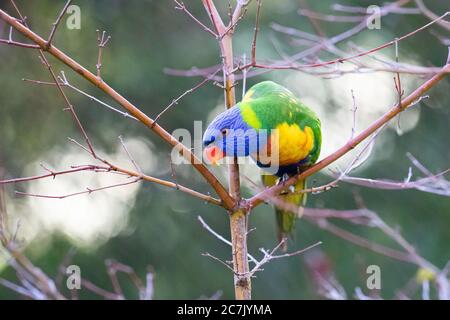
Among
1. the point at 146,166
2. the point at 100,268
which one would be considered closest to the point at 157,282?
the point at 100,268

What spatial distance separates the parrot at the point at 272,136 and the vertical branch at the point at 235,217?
0.26ft

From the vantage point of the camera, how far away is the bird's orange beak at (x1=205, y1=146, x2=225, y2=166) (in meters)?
2.60

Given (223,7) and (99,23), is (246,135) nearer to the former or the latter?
(223,7)

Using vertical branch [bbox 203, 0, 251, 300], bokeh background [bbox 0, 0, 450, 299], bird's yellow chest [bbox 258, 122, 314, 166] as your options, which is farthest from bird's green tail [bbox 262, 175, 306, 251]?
bokeh background [bbox 0, 0, 450, 299]

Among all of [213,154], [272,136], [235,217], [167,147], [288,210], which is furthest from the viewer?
[167,147]

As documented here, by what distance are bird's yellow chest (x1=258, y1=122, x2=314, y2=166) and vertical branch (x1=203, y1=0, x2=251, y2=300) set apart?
1.02ft

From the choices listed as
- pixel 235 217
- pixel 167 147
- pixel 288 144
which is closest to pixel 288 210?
pixel 288 144

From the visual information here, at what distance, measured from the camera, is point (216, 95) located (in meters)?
6.94

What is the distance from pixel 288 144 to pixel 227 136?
365mm

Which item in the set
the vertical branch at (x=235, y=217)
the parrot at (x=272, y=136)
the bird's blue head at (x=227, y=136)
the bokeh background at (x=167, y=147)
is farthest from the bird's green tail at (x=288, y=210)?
the bokeh background at (x=167, y=147)

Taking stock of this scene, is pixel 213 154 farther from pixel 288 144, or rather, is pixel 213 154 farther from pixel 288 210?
pixel 288 210

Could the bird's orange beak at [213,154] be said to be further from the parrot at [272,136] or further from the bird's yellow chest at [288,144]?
the bird's yellow chest at [288,144]

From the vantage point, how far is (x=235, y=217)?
89.4 inches
